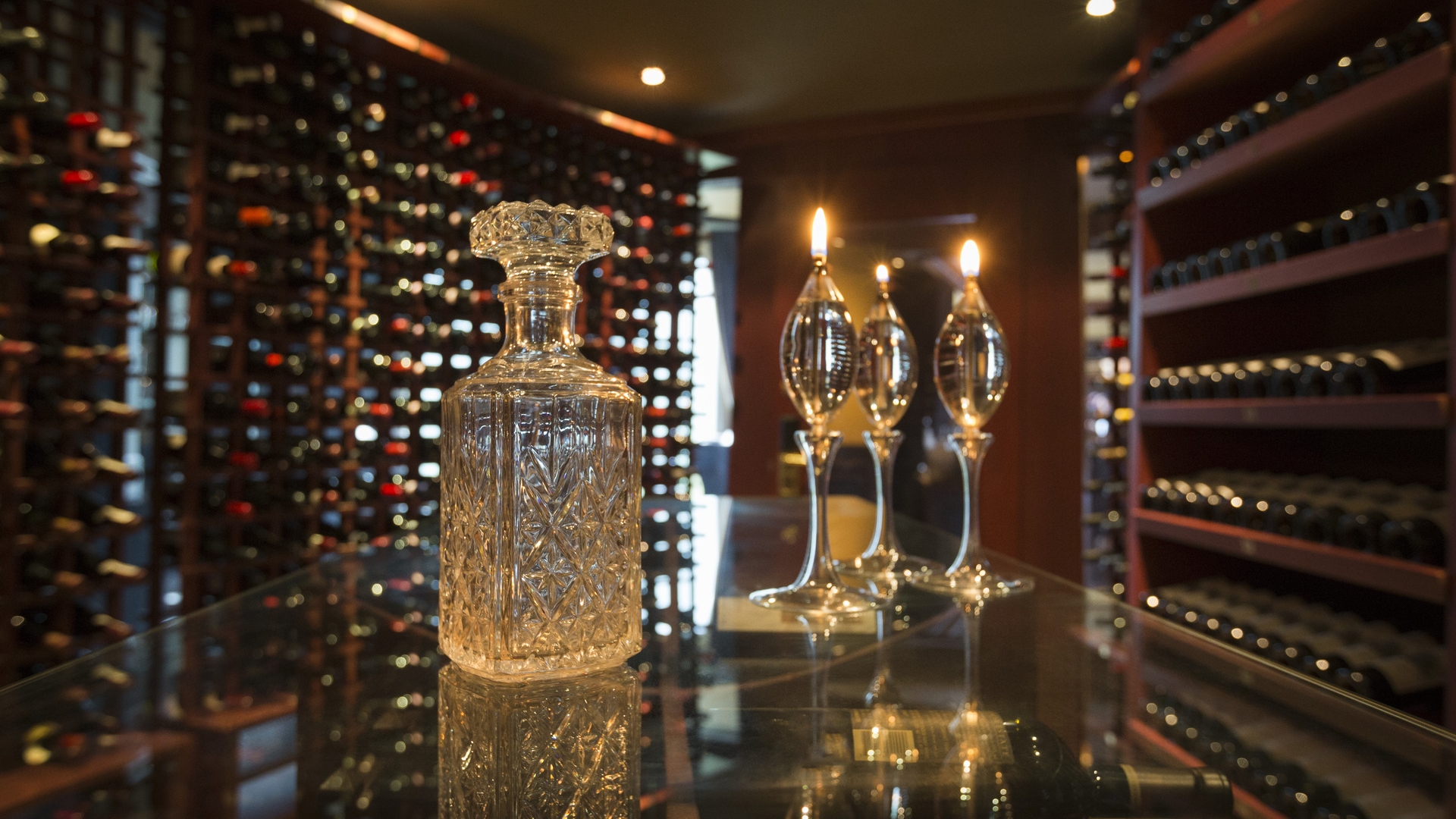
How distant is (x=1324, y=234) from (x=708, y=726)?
7.74 feet

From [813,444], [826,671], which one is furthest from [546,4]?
[826,671]

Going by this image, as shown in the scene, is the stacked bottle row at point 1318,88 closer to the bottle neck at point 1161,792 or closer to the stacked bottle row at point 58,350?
the bottle neck at point 1161,792

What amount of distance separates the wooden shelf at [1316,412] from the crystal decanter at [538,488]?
1929mm

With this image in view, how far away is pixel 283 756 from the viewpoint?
414 mm

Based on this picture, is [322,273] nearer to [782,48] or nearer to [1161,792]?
[782,48]

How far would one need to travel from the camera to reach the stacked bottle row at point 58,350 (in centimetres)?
262

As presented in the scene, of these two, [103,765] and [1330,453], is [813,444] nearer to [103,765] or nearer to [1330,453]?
[103,765]

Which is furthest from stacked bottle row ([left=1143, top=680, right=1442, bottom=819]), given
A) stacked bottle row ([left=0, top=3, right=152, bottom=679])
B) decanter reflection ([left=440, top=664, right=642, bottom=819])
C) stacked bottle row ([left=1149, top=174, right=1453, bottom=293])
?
stacked bottle row ([left=0, top=3, right=152, bottom=679])

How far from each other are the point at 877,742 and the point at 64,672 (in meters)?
0.50

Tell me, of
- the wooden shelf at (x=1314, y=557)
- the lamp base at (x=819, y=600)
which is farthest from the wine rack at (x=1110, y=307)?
the lamp base at (x=819, y=600)

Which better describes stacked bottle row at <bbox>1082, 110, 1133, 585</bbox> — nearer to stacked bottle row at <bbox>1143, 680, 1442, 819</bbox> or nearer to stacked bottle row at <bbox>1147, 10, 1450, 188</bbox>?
stacked bottle row at <bbox>1147, 10, 1450, 188</bbox>

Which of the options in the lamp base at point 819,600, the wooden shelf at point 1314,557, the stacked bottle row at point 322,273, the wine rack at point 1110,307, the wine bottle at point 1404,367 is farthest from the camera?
the wine rack at point 1110,307

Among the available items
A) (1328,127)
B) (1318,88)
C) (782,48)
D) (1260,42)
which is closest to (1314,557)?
(1328,127)

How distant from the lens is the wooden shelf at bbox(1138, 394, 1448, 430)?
74.2 inches
